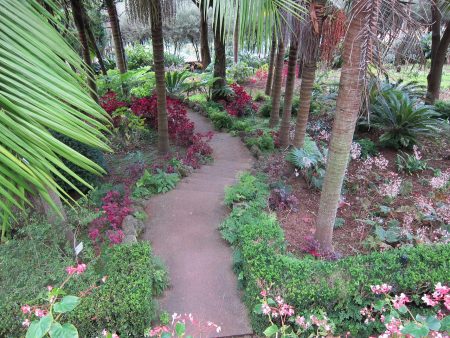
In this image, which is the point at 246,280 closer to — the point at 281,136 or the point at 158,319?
the point at 158,319

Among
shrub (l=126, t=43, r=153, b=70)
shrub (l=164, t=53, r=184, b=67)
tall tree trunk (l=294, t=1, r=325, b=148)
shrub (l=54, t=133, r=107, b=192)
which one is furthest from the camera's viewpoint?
shrub (l=164, t=53, r=184, b=67)

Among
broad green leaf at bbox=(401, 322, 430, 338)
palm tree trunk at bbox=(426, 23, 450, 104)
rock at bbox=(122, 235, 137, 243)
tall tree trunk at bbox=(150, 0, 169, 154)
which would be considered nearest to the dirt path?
rock at bbox=(122, 235, 137, 243)

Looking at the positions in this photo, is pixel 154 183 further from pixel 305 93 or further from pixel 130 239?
pixel 305 93

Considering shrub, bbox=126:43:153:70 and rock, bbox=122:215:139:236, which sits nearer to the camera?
rock, bbox=122:215:139:236

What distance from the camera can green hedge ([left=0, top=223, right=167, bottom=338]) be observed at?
3.01m

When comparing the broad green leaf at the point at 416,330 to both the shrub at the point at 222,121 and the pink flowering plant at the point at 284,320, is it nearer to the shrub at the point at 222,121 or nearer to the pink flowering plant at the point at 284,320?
the pink flowering plant at the point at 284,320

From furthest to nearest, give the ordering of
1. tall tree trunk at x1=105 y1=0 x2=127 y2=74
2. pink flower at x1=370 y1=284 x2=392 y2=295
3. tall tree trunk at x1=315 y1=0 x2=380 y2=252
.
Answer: tall tree trunk at x1=105 y1=0 x2=127 y2=74, tall tree trunk at x1=315 y1=0 x2=380 y2=252, pink flower at x1=370 y1=284 x2=392 y2=295

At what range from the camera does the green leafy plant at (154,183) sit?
5.09m

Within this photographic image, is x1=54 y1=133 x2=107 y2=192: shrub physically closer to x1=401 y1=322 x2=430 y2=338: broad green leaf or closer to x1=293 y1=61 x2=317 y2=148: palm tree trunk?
x1=293 y1=61 x2=317 y2=148: palm tree trunk

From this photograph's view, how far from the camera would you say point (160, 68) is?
18.1 feet

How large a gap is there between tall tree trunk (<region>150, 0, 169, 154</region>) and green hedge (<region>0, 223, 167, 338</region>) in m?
2.73

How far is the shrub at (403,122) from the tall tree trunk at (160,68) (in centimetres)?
428

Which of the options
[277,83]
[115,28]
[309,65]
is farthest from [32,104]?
[115,28]

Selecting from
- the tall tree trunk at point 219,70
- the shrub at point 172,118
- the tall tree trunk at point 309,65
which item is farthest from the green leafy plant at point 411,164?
the tall tree trunk at point 219,70
